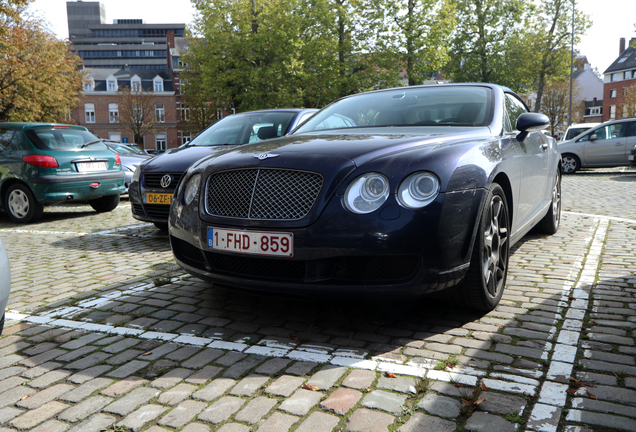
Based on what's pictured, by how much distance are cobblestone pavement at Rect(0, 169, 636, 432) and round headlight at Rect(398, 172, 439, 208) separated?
726mm

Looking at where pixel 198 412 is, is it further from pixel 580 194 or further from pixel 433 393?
pixel 580 194

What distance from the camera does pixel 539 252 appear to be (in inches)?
225

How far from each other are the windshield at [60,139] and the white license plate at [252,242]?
7119 millimetres

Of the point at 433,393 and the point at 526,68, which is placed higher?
the point at 526,68

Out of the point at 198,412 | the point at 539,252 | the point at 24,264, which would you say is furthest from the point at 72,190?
the point at 198,412

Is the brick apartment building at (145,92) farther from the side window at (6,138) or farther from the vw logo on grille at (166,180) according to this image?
the vw logo on grille at (166,180)

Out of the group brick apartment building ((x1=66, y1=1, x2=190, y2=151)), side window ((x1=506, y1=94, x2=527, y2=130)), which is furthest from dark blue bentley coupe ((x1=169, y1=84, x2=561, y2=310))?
brick apartment building ((x1=66, y1=1, x2=190, y2=151))

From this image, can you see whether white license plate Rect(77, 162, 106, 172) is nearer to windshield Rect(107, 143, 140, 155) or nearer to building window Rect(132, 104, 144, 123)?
windshield Rect(107, 143, 140, 155)

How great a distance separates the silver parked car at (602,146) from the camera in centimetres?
1809

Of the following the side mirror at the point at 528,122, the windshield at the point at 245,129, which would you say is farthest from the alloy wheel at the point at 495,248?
the windshield at the point at 245,129

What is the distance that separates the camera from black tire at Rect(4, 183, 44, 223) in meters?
9.32

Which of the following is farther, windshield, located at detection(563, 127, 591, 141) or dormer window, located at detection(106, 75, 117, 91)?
dormer window, located at detection(106, 75, 117, 91)

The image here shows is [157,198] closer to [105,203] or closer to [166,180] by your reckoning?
[166,180]

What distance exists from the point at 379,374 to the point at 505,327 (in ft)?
3.53
